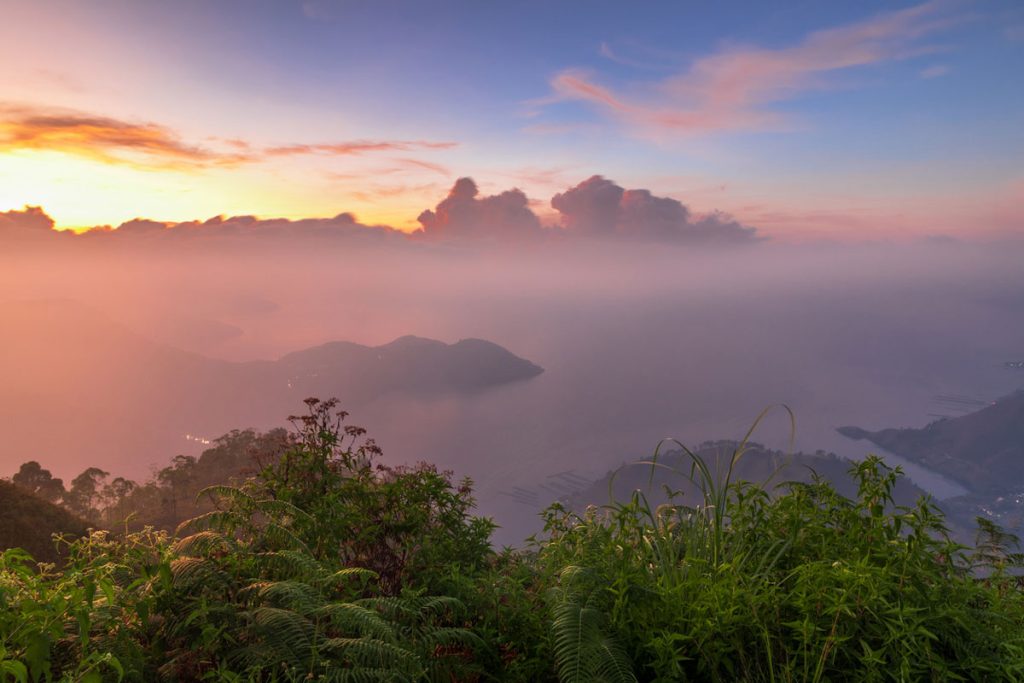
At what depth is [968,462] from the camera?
17888 cm

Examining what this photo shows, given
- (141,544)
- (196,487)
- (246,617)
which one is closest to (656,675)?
(246,617)

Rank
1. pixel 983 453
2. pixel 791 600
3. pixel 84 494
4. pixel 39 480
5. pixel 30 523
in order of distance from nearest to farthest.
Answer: pixel 791 600 < pixel 30 523 < pixel 39 480 < pixel 84 494 < pixel 983 453

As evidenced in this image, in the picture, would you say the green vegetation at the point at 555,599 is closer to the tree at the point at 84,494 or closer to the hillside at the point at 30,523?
the hillside at the point at 30,523

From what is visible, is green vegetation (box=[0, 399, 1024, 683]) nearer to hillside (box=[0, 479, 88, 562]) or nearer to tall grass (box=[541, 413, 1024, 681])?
tall grass (box=[541, 413, 1024, 681])

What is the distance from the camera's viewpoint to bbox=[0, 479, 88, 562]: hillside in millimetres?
8539

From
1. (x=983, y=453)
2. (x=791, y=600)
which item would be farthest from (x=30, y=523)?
(x=983, y=453)

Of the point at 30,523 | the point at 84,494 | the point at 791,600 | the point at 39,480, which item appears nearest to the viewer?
the point at 791,600

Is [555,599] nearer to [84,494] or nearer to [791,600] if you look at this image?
[791,600]

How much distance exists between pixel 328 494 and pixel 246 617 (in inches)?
56.6

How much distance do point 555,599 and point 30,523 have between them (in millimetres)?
9882

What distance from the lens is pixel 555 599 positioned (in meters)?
3.35

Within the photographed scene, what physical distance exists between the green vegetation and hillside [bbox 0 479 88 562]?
6.39 m

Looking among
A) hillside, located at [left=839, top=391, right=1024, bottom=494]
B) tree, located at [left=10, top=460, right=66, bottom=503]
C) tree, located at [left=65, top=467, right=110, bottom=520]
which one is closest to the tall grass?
tree, located at [left=10, top=460, right=66, bottom=503]

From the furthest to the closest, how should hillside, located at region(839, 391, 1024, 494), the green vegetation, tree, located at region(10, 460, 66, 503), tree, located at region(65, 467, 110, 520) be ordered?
1. hillside, located at region(839, 391, 1024, 494)
2. tree, located at region(65, 467, 110, 520)
3. tree, located at region(10, 460, 66, 503)
4. the green vegetation
